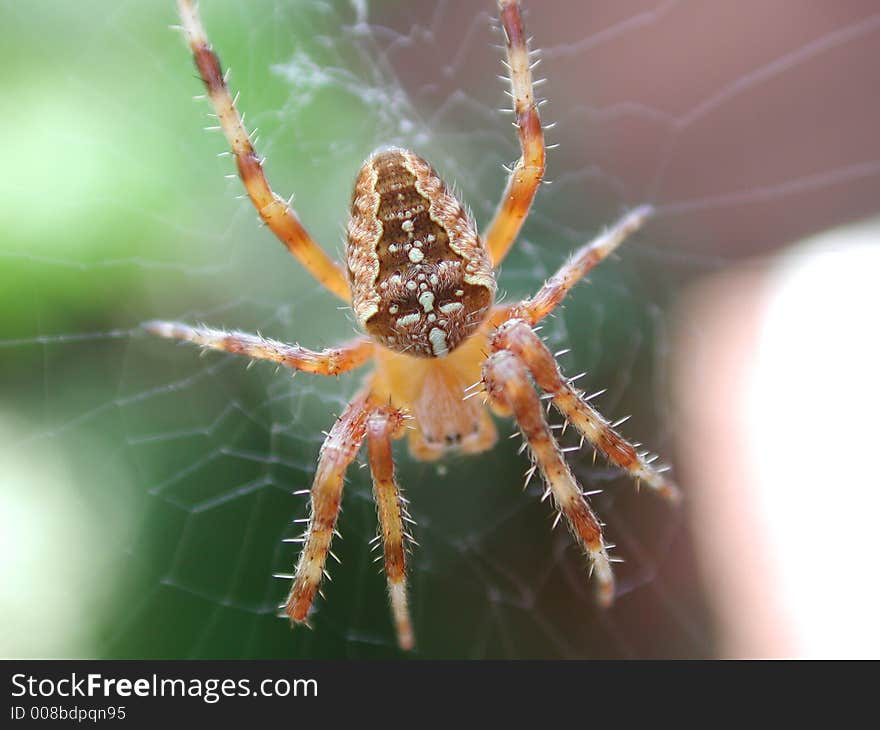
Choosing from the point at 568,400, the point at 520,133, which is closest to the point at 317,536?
the point at 568,400

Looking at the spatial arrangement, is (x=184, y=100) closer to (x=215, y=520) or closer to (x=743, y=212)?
(x=215, y=520)

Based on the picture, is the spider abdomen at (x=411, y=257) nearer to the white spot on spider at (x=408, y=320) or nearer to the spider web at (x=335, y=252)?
the white spot on spider at (x=408, y=320)

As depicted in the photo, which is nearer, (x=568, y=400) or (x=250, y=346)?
(x=568, y=400)

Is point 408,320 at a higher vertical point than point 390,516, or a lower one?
higher

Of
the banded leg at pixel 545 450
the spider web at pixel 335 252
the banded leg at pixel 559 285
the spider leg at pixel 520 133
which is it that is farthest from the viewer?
the spider web at pixel 335 252

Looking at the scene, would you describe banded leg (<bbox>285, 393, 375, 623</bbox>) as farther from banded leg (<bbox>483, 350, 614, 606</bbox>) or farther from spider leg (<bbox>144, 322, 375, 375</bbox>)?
banded leg (<bbox>483, 350, 614, 606</bbox>)

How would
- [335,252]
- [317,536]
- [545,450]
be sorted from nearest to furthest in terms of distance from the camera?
[545,450] → [317,536] → [335,252]

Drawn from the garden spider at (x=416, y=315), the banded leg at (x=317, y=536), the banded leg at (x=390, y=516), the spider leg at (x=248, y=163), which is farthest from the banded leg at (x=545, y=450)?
the spider leg at (x=248, y=163)

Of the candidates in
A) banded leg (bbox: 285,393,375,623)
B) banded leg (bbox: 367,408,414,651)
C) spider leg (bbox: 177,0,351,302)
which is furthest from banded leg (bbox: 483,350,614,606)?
spider leg (bbox: 177,0,351,302)

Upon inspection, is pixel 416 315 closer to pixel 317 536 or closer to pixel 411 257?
pixel 411 257
